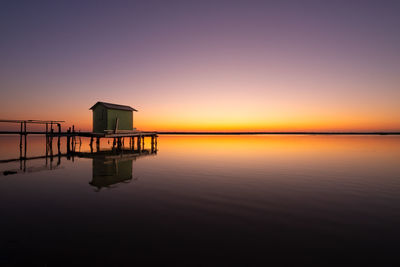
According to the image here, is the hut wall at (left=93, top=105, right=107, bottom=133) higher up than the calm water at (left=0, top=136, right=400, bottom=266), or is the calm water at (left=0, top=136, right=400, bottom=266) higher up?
the hut wall at (left=93, top=105, right=107, bottom=133)

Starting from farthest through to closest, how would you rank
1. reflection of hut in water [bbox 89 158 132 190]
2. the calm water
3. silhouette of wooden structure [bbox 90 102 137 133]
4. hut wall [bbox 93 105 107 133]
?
hut wall [bbox 93 105 107 133] < silhouette of wooden structure [bbox 90 102 137 133] < reflection of hut in water [bbox 89 158 132 190] < the calm water

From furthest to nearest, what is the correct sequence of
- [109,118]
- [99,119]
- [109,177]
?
1. [99,119]
2. [109,118]
3. [109,177]

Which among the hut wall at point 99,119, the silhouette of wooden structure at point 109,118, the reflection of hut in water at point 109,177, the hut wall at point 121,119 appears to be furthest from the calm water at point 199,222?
the hut wall at point 121,119

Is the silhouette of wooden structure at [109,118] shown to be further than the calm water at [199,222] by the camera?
Yes

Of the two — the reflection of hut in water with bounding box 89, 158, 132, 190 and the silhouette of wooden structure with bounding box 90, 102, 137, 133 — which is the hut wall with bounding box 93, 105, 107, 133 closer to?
the silhouette of wooden structure with bounding box 90, 102, 137, 133

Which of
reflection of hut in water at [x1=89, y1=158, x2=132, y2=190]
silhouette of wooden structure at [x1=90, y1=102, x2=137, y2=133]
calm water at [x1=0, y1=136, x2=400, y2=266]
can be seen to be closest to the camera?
calm water at [x1=0, y1=136, x2=400, y2=266]

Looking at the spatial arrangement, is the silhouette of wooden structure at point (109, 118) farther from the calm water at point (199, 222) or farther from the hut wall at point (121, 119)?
the calm water at point (199, 222)

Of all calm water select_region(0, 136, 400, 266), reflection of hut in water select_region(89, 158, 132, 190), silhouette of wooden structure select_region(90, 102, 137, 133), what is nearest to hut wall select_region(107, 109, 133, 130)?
silhouette of wooden structure select_region(90, 102, 137, 133)

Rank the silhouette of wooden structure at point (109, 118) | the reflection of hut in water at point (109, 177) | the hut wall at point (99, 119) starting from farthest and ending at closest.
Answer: the hut wall at point (99, 119) < the silhouette of wooden structure at point (109, 118) < the reflection of hut in water at point (109, 177)

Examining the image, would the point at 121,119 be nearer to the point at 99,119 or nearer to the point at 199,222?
the point at 99,119

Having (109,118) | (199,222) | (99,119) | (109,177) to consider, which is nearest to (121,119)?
(109,118)

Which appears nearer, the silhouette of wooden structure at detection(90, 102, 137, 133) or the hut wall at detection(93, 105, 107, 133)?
the silhouette of wooden structure at detection(90, 102, 137, 133)

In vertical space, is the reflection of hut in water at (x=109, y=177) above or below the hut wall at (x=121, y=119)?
below

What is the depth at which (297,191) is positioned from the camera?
42.1 feet
